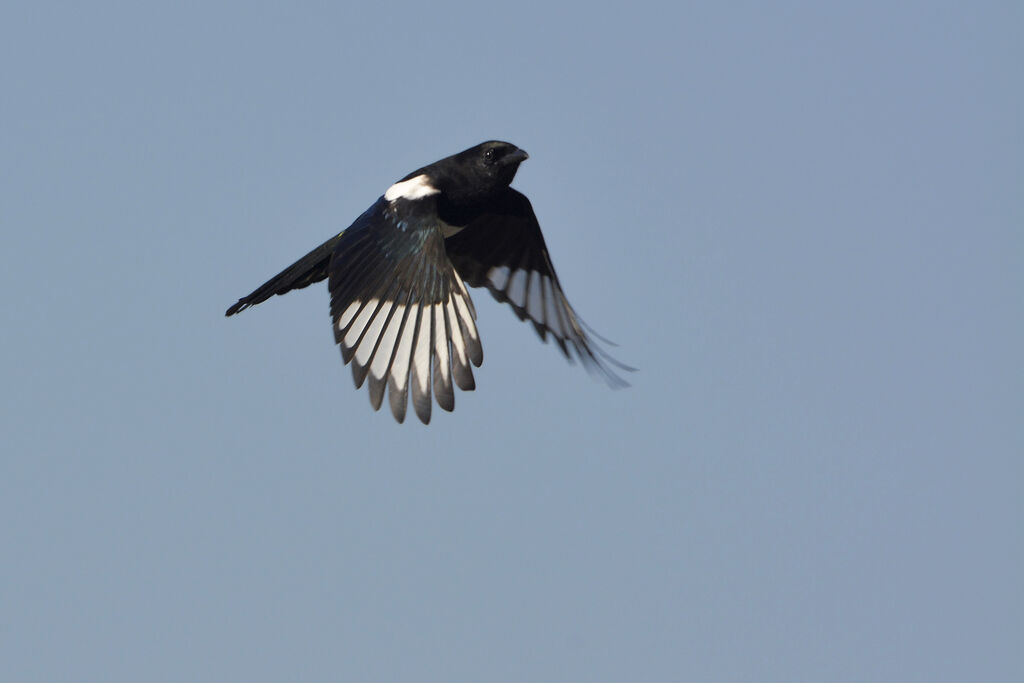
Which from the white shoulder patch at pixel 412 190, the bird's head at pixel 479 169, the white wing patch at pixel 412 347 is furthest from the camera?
the bird's head at pixel 479 169

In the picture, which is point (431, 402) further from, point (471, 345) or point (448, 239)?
point (448, 239)

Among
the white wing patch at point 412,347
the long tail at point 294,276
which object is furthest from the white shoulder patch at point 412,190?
the white wing patch at point 412,347

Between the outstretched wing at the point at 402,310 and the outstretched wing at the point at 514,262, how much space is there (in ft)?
3.86

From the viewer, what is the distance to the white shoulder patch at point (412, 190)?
29.9 ft

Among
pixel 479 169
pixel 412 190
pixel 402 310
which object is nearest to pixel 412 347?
pixel 402 310

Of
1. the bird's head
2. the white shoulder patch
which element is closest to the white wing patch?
the white shoulder patch

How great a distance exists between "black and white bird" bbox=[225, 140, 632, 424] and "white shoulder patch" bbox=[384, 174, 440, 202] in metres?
0.01

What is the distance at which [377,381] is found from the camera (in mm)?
7988

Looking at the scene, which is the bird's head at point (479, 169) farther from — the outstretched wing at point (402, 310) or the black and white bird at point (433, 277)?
the outstretched wing at point (402, 310)

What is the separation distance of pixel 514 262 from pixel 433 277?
5.72 ft

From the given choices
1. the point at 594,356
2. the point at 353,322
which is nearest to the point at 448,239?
the point at 594,356

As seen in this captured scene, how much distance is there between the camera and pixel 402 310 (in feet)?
27.6

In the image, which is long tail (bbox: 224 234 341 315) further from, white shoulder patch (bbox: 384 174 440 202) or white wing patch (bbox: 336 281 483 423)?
white wing patch (bbox: 336 281 483 423)

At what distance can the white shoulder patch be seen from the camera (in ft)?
29.9
